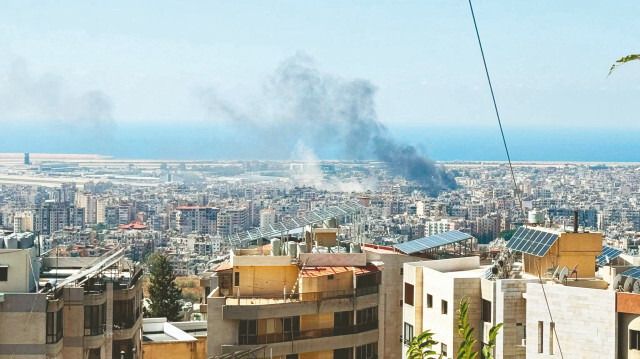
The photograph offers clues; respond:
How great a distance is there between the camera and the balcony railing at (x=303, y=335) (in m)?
13.7

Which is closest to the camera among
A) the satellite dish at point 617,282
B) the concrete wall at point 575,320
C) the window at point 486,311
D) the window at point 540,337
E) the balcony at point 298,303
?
the concrete wall at point 575,320

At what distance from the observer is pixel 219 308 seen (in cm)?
1357

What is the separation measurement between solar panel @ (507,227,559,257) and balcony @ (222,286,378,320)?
10.1 feet

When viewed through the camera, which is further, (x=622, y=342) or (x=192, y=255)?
(x=192, y=255)

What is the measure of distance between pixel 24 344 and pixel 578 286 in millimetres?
5870

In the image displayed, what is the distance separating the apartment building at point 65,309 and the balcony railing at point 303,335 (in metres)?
1.49

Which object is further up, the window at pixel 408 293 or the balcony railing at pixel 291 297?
the window at pixel 408 293

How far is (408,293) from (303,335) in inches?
67.4

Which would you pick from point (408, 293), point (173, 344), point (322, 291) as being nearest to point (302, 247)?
point (322, 291)

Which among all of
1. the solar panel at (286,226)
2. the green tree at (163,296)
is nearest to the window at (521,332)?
the solar panel at (286,226)

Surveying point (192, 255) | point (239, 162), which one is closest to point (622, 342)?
point (192, 255)

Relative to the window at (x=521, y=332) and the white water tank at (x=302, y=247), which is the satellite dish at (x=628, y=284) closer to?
the window at (x=521, y=332)

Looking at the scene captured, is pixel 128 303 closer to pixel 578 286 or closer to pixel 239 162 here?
pixel 578 286

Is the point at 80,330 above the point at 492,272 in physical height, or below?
below
